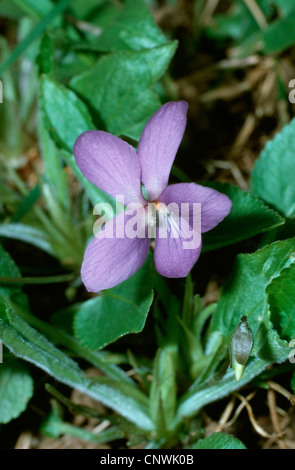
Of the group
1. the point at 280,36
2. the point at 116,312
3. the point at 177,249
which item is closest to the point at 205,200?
the point at 177,249

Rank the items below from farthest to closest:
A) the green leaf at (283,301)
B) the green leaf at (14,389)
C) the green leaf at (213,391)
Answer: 1. the green leaf at (14,389)
2. the green leaf at (213,391)
3. the green leaf at (283,301)

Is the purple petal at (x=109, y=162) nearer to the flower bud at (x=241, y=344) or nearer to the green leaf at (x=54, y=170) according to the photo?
the flower bud at (x=241, y=344)

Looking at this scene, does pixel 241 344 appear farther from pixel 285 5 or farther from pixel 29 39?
pixel 285 5

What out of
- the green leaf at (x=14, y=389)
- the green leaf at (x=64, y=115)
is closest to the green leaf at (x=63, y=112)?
the green leaf at (x=64, y=115)

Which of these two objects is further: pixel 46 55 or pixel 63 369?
pixel 46 55

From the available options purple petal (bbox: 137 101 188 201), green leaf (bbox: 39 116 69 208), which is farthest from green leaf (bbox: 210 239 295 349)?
green leaf (bbox: 39 116 69 208)

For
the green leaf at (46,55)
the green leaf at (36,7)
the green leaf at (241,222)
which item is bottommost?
the green leaf at (241,222)

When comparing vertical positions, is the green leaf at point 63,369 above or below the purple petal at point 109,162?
below
